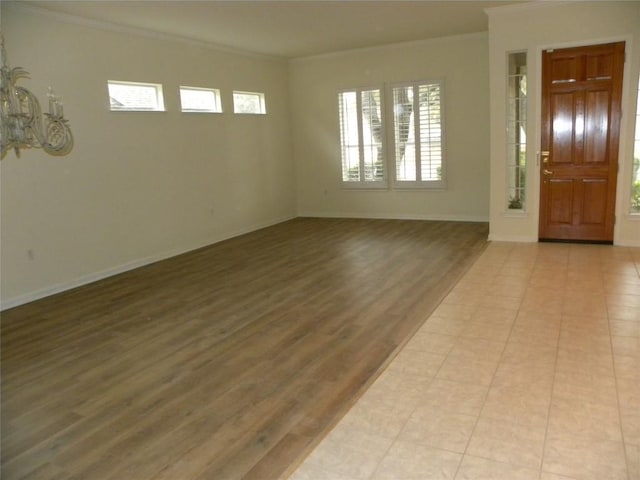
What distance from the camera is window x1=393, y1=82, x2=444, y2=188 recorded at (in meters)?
7.63

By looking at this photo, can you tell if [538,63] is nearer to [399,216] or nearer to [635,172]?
[635,172]

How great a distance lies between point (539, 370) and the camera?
9.43ft

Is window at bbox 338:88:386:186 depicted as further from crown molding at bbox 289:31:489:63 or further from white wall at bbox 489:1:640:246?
white wall at bbox 489:1:640:246

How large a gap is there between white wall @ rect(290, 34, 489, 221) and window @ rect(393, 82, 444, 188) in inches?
5.3

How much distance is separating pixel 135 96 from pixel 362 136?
3734mm

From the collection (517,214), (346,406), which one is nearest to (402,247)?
(517,214)

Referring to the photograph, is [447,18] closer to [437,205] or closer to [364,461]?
[437,205]

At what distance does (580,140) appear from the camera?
18.5 feet

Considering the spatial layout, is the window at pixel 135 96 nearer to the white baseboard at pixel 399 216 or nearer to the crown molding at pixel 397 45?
the crown molding at pixel 397 45

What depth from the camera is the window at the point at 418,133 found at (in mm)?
7633

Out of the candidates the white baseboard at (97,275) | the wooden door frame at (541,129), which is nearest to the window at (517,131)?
the wooden door frame at (541,129)

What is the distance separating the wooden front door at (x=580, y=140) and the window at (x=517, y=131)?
8.5 inches

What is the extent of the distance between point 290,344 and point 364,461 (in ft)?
4.59

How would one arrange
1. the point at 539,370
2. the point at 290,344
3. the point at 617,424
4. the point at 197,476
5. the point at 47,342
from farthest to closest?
the point at 47,342 < the point at 290,344 < the point at 539,370 < the point at 617,424 < the point at 197,476
